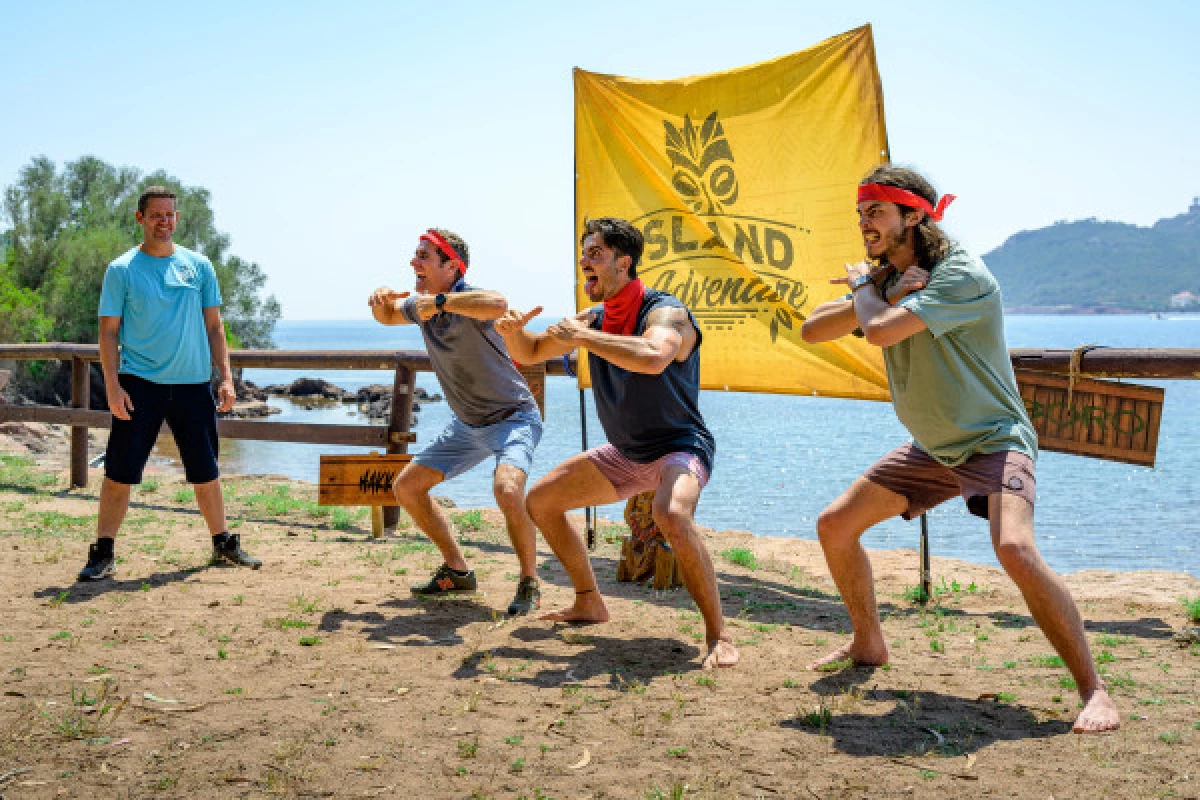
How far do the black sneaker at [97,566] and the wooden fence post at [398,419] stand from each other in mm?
2333

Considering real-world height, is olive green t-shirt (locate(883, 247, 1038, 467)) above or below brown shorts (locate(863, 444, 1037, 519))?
above

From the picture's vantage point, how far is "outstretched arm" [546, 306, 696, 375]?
4.55 m

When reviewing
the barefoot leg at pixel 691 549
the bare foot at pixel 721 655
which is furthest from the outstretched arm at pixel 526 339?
the bare foot at pixel 721 655

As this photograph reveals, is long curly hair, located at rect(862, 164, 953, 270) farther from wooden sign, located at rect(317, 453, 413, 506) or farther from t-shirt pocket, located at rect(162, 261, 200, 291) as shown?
wooden sign, located at rect(317, 453, 413, 506)

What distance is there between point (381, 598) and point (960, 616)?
122 inches

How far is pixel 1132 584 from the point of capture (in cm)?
740

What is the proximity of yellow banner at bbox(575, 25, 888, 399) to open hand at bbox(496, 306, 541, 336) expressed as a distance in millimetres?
2590

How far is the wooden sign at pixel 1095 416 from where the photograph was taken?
598cm

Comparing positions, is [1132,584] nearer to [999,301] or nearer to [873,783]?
[999,301]

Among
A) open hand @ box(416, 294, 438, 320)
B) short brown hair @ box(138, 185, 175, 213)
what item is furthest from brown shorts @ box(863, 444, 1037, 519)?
short brown hair @ box(138, 185, 175, 213)

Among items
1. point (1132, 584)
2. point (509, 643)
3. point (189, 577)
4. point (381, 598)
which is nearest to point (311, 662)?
point (509, 643)

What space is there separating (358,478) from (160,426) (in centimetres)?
157

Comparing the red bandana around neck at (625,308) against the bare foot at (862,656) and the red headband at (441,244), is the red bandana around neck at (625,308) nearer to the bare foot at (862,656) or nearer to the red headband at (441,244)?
the red headband at (441,244)

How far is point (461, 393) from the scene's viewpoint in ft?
19.2
